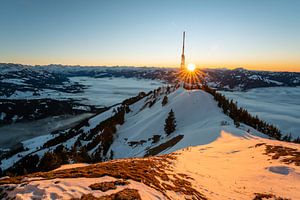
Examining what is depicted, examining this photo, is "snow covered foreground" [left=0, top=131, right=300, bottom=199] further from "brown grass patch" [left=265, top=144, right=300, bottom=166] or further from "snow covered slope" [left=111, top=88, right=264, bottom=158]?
"snow covered slope" [left=111, top=88, right=264, bottom=158]

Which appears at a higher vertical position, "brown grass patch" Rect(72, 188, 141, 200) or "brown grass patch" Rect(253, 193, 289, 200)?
"brown grass patch" Rect(72, 188, 141, 200)

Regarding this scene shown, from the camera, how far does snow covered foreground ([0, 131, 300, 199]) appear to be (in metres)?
10.7

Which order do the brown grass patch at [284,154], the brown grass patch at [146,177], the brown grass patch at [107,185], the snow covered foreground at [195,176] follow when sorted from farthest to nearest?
the brown grass patch at [284,154] < the brown grass patch at [146,177] < the brown grass patch at [107,185] < the snow covered foreground at [195,176]

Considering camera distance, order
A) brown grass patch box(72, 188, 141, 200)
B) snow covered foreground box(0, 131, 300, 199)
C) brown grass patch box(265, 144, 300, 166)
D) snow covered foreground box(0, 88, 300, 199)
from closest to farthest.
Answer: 1. brown grass patch box(72, 188, 141, 200)
2. snow covered foreground box(0, 131, 300, 199)
3. snow covered foreground box(0, 88, 300, 199)
4. brown grass patch box(265, 144, 300, 166)

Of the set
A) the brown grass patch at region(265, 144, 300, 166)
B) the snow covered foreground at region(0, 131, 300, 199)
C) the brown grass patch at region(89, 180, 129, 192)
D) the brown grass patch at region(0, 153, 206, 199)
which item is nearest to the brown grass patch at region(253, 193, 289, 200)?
the snow covered foreground at region(0, 131, 300, 199)

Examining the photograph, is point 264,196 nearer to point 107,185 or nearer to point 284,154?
point 107,185

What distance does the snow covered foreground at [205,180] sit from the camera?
10688mm

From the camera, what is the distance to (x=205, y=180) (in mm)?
16781

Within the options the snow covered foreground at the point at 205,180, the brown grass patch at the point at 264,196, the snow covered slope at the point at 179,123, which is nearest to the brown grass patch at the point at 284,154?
the snow covered foreground at the point at 205,180

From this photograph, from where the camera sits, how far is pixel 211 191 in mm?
14539

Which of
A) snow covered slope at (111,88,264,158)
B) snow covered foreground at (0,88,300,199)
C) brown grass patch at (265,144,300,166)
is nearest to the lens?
snow covered foreground at (0,88,300,199)

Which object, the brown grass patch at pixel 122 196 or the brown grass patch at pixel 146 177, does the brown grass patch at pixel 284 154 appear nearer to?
the brown grass patch at pixel 146 177

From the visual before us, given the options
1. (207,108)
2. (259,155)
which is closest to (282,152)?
(259,155)

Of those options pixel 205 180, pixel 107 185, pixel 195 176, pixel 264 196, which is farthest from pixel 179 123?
pixel 107 185
